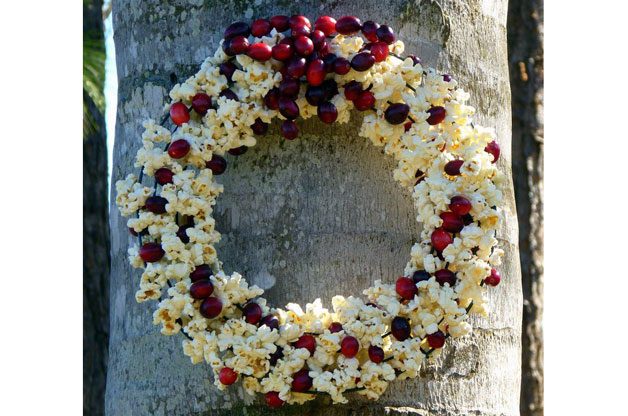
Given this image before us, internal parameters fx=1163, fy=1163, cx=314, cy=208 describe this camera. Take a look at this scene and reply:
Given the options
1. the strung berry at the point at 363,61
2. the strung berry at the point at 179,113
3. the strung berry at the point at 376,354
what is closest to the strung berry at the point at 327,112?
the strung berry at the point at 363,61

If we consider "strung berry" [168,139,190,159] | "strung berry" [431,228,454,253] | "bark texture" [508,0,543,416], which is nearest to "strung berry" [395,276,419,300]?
"strung berry" [431,228,454,253]

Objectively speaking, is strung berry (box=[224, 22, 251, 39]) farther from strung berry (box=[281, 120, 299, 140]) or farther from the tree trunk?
strung berry (box=[281, 120, 299, 140])

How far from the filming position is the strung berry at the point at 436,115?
2.75 meters

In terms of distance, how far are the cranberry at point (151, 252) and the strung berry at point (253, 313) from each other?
25 centimetres

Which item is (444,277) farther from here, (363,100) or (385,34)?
(385,34)

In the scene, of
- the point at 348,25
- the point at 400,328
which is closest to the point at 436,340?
the point at 400,328

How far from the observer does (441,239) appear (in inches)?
106

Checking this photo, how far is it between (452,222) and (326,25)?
A: 1.78 feet

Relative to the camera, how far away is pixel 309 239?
2.71 m

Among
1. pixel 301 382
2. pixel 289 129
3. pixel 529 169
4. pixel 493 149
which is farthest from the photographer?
pixel 529 169

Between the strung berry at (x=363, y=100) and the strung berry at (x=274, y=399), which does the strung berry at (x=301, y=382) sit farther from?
the strung berry at (x=363, y=100)

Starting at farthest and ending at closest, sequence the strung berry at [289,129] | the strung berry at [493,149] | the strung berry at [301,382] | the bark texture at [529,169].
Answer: the bark texture at [529,169], the strung berry at [493,149], the strung berry at [289,129], the strung berry at [301,382]

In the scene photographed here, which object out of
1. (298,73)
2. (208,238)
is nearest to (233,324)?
(208,238)

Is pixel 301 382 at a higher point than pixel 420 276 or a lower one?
lower
